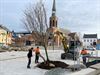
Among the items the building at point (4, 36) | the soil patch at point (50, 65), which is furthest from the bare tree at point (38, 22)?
the building at point (4, 36)

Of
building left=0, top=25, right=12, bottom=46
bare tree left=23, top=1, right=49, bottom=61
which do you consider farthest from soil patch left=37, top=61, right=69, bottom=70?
building left=0, top=25, right=12, bottom=46

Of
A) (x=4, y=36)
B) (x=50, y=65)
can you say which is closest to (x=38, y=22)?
(x=50, y=65)

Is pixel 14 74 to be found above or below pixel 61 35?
below

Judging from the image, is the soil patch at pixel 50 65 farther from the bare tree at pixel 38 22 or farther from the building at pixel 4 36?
the building at pixel 4 36

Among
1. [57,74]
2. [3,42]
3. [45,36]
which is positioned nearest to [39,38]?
[45,36]

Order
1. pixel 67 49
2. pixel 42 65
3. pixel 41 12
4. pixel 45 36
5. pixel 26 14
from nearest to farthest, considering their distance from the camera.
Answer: pixel 42 65 < pixel 45 36 < pixel 41 12 < pixel 26 14 < pixel 67 49

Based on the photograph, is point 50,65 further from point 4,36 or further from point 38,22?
point 4,36

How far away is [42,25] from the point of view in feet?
92.4

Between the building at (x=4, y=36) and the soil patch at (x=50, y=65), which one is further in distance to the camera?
the building at (x=4, y=36)

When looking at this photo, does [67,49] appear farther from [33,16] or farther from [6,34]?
[6,34]

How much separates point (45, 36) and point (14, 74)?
9106mm

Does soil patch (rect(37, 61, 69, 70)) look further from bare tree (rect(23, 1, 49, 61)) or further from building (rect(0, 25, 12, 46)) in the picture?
building (rect(0, 25, 12, 46))

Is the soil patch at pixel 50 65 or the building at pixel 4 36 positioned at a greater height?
the building at pixel 4 36

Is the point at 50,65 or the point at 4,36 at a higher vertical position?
the point at 4,36
